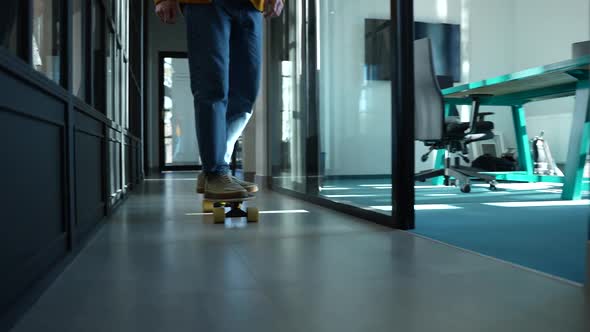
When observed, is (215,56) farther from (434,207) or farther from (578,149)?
(578,149)

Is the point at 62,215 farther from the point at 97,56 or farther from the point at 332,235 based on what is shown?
the point at 97,56

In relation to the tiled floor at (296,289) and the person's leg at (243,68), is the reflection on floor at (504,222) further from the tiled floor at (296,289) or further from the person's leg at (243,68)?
the person's leg at (243,68)

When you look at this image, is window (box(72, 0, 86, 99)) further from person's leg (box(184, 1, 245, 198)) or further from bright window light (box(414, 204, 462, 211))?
bright window light (box(414, 204, 462, 211))

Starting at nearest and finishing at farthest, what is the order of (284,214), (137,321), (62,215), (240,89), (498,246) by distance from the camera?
1. (137,321)
2. (62,215)
3. (498,246)
4. (240,89)
5. (284,214)

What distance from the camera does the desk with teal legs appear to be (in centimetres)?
275

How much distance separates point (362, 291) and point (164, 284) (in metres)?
0.41

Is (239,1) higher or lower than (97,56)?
higher

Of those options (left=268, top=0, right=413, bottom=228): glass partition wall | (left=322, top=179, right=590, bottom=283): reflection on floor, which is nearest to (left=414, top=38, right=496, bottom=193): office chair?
(left=322, top=179, right=590, bottom=283): reflection on floor

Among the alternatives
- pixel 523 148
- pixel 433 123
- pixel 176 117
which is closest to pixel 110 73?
pixel 433 123

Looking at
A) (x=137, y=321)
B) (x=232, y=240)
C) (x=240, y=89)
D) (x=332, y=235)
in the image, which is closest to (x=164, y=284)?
(x=137, y=321)

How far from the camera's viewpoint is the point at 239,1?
186cm

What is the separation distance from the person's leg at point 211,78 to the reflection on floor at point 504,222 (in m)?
0.68

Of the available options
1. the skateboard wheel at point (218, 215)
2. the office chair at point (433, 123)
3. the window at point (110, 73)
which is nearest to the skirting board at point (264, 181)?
the office chair at point (433, 123)

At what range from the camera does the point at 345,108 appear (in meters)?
2.46
